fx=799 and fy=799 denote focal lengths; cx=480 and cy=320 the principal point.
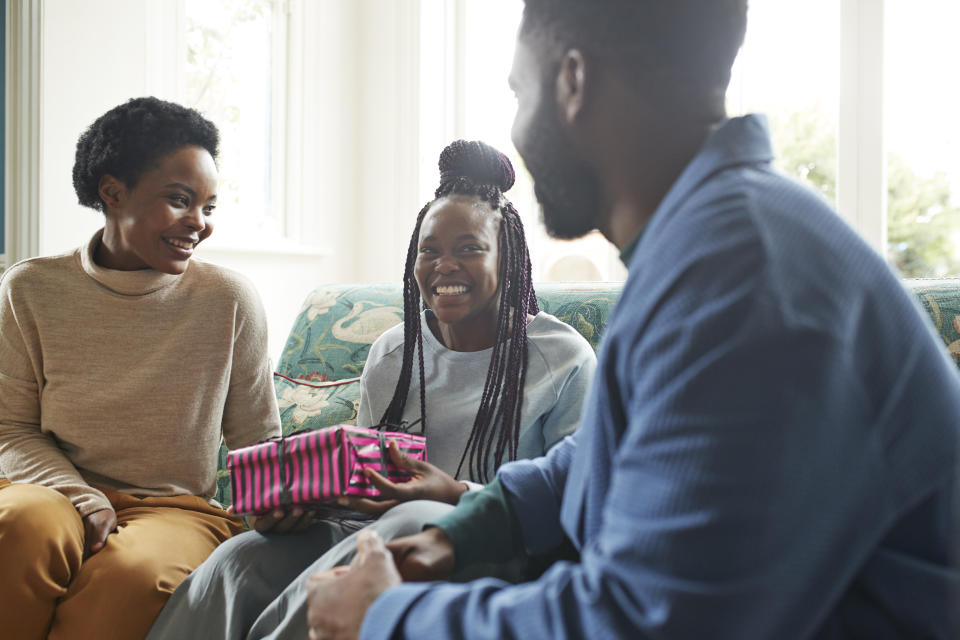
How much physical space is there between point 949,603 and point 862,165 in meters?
2.90

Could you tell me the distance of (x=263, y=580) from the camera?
1.14 metres

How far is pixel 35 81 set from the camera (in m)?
2.34

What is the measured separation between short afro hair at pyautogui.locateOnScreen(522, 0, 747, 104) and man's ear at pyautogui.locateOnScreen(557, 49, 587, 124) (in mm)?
14

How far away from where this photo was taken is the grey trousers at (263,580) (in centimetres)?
102

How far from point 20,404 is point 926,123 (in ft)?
10.4

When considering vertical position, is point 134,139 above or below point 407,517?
above

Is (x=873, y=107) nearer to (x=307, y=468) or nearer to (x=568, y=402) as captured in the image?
(x=568, y=402)

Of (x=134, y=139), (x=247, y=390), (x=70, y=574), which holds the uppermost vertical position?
(x=134, y=139)

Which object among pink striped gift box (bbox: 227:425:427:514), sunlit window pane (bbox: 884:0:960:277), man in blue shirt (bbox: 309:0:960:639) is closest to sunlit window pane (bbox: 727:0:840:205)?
sunlit window pane (bbox: 884:0:960:277)

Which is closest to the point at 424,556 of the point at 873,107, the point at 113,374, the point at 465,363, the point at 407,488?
the point at 407,488

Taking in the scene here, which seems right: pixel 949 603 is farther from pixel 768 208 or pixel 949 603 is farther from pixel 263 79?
pixel 263 79

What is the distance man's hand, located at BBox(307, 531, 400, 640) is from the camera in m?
0.72

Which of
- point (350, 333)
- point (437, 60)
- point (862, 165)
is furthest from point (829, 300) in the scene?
point (437, 60)

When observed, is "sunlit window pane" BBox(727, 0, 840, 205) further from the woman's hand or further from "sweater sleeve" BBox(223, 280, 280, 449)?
the woman's hand
